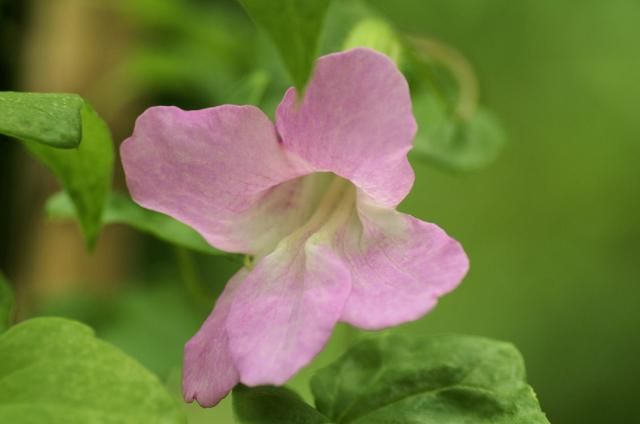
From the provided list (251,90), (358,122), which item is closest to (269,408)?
(358,122)

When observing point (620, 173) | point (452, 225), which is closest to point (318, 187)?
point (452, 225)

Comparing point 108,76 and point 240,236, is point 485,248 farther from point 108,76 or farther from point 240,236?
point 240,236

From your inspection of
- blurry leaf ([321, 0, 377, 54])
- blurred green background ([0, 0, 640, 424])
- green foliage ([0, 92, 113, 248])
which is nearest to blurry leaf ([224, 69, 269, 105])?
blurry leaf ([321, 0, 377, 54])

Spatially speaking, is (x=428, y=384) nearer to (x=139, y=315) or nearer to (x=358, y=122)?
(x=358, y=122)

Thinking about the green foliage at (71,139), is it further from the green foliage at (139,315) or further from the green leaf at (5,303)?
the green foliage at (139,315)

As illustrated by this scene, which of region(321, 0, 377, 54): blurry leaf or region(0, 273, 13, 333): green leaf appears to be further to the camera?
region(321, 0, 377, 54): blurry leaf

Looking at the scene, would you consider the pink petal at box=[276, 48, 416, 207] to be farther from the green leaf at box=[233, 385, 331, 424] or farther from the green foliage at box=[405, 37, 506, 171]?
the green foliage at box=[405, 37, 506, 171]
